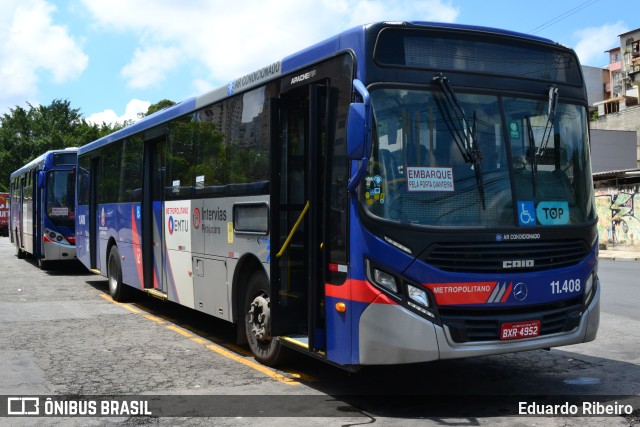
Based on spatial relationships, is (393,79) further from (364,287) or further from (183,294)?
(183,294)

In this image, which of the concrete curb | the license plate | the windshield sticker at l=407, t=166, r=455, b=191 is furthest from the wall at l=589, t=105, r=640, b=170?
the windshield sticker at l=407, t=166, r=455, b=191

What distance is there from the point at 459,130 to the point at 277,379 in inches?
122

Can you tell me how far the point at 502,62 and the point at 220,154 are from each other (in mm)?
3753

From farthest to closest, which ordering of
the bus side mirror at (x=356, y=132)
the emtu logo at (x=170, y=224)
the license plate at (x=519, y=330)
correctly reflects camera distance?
the emtu logo at (x=170, y=224) < the license plate at (x=519, y=330) < the bus side mirror at (x=356, y=132)

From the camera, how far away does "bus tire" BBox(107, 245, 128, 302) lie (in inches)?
520

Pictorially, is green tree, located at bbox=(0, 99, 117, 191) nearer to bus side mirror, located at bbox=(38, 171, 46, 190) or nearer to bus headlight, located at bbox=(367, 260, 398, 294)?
bus side mirror, located at bbox=(38, 171, 46, 190)

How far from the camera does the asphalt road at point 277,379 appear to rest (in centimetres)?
575

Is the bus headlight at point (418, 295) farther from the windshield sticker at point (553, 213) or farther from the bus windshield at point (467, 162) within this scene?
the windshield sticker at point (553, 213)

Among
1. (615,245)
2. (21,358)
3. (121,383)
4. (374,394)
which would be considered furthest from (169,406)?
(615,245)

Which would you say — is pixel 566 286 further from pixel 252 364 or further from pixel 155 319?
pixel 155 319

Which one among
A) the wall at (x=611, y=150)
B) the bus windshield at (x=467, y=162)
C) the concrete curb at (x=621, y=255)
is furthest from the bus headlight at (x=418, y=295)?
the wall at (x=611, y=150)

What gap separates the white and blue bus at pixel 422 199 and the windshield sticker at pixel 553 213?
1 cm

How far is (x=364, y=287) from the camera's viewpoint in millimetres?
5555

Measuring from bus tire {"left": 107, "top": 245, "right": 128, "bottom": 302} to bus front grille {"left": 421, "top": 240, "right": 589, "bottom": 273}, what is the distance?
888cm
